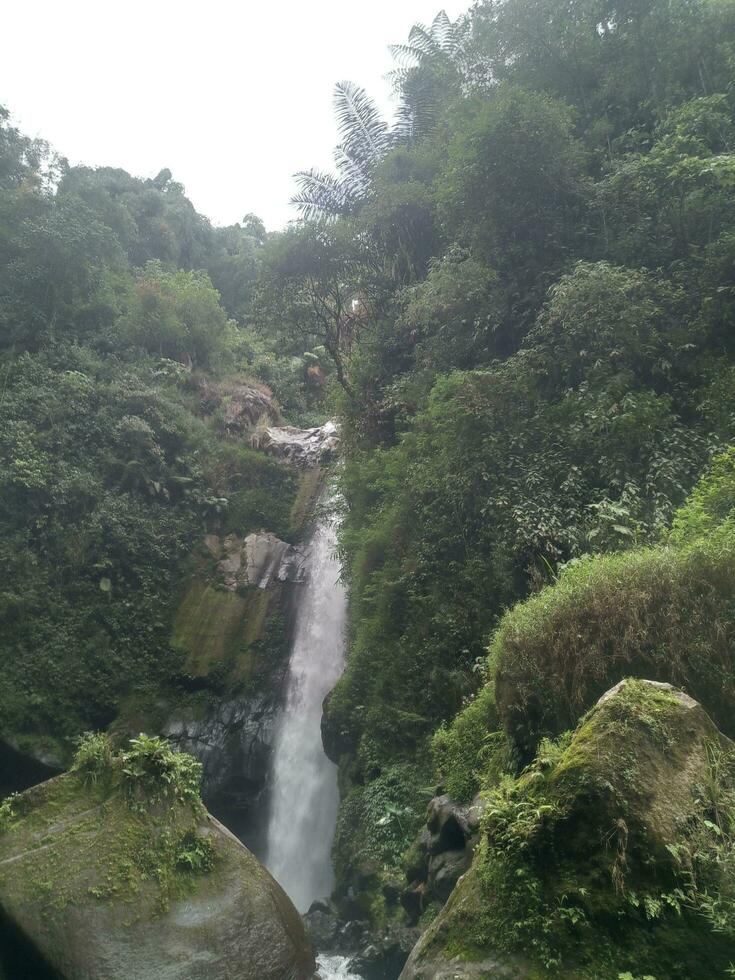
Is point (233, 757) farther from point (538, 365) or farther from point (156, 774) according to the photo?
point (538, 365)

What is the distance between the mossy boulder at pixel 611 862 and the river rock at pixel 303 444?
15.5 m

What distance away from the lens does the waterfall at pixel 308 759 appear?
10945 mm

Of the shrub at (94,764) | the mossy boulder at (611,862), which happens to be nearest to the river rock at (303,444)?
the shrub at (94,764)

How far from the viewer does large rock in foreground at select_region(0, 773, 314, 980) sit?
224 inches

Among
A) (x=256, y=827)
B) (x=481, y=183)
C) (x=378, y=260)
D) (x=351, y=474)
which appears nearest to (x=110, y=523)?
(x=351, y=474)

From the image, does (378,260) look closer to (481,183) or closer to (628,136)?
(481,183)

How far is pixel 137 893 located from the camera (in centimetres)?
606

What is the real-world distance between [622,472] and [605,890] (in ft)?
18.8

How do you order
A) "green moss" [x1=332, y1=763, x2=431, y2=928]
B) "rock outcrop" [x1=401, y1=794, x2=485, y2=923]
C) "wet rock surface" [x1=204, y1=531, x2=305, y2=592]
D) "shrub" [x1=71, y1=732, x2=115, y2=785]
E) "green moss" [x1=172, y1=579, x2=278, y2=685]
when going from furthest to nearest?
1. "wet rock surface" [x1=204, y1=531, x2=305, y2=592]
2. "green moss" [x1=172, y1=579, x2=278, y2=685]
3. "green moss" [x1=332, y1=763, x2=431, y2=928]
4. "shrub" [x1=71, y1=732, x2=115, y2=785]
5. "rock outcrop" [x1=401, y1=794, x2=485, y2=923]

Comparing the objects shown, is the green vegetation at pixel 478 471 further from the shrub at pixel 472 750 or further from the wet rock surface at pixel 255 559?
the wet rock surface at pixel 255 559

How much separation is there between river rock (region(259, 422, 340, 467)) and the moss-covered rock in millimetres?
13065

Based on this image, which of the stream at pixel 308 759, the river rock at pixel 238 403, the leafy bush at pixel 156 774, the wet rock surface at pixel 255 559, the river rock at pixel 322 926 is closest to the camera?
the leafy bush at pixel 156 774

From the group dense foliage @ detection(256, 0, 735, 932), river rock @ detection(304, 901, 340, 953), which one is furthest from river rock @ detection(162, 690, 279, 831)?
river rock @ detection(304, 901, 340, 953)

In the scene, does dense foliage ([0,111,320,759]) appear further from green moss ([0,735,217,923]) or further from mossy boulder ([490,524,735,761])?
mossy boulder ([490,524,735,761])
